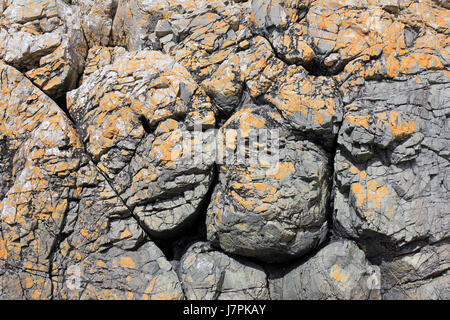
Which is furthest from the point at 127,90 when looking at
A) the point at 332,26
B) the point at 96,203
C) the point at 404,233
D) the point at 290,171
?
the point at 404,233

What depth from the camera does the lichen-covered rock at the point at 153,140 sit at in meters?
5.00

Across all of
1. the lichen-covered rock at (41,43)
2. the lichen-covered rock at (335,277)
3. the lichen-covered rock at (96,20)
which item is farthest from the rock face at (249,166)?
the lichen-covered rock at (96,20)

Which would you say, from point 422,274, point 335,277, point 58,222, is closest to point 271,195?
point 335,277

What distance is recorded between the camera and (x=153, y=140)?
5.09 m

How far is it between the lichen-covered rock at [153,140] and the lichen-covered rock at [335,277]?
1.76 meters

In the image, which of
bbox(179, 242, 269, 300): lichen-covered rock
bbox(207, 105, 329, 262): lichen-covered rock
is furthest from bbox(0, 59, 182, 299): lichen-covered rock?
bbox(207, 105, 329, 262): lichen-covered rock

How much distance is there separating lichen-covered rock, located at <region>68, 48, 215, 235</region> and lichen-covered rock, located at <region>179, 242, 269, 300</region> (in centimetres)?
60

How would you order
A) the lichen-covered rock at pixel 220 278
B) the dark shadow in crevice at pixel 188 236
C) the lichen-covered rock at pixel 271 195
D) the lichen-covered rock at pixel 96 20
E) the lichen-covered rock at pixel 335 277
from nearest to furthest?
the lichen-covered rock at pixel 335 277 → the lichen-covered rock at pixel 271 195 → the lichen-covered rock at pixel 220 278 → the dark shadow in crevice at pixel 188 236 → the lichen-covered rock at pixel 96 20

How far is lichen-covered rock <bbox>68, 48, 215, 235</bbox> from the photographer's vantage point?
197 inches

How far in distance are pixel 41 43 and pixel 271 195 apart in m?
4.28

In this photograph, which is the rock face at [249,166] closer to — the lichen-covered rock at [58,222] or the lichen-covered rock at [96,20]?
the lichen-covered rock at [58,222]

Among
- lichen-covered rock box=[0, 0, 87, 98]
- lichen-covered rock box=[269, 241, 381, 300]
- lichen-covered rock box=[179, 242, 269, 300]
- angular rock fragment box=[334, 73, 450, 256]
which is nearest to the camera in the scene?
angular rock fragment box=[334, 73, 450, 256]

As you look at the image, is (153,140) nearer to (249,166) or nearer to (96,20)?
(249,166)

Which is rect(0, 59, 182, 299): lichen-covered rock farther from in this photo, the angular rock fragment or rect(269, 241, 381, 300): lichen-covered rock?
the angular rock fragment
